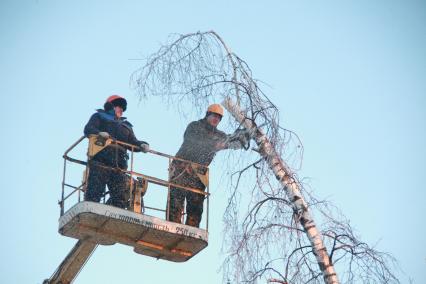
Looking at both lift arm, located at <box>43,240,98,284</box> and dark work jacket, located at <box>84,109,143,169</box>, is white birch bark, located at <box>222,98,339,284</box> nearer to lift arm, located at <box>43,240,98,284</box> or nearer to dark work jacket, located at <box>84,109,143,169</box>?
dark work jacket, located at <box>84,109,143,169</box>

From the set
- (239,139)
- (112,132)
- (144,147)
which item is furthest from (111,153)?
(239,139)

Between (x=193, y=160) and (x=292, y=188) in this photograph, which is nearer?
(x=292, y=188)

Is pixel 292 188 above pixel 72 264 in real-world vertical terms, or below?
below

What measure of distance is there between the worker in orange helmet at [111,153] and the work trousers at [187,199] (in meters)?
0.74

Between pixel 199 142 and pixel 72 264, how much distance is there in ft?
9.73

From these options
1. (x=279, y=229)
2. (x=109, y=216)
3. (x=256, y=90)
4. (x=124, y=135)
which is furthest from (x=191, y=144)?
(x=279, y=229)

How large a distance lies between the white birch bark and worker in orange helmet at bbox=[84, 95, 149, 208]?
254 cm

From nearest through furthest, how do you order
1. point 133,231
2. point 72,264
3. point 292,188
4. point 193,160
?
point 292,188 → point 133,231 → point 193,160 → point 72,264

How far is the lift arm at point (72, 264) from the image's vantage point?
10672mm

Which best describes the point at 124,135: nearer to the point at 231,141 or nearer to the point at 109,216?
the point at 109,216

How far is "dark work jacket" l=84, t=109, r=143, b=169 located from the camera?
9773 mm

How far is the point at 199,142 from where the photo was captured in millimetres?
10273

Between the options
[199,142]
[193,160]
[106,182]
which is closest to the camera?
[106,182]

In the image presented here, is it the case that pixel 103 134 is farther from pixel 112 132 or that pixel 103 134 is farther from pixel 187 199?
pixel 187 199
